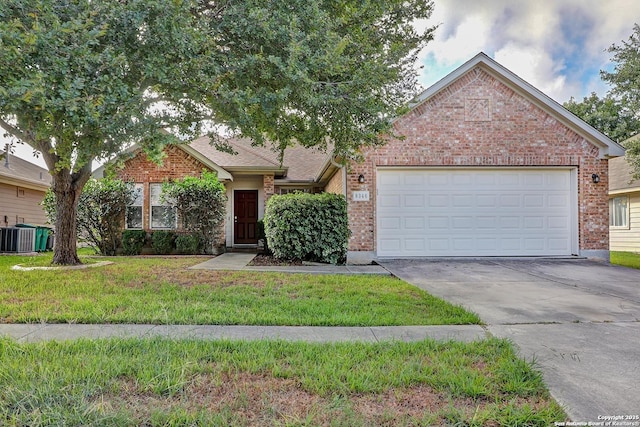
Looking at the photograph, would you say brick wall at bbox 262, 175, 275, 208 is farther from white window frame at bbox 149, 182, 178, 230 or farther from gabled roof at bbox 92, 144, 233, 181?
white window frame at bbox 149, 182, 178, 230

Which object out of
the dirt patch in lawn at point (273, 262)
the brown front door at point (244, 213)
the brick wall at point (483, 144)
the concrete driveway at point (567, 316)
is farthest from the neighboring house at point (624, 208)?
the brown front door at point (244, 213)

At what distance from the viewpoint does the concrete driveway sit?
249 cm

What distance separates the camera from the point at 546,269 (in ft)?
27.2

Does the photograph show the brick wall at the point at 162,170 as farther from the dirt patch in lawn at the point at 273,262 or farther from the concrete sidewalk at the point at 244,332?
the concrete sidewalk at the point at 244,332

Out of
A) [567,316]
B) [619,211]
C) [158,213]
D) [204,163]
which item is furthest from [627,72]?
[158,213]

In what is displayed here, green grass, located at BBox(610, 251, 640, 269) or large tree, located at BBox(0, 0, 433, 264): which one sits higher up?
large tree, located at BBox(0, 0, 433, 264)

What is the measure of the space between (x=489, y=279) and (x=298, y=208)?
4668mm

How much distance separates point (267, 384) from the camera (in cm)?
250

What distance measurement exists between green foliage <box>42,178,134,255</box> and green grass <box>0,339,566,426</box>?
9.65 metres

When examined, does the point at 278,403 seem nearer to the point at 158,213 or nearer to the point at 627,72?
the point at 158,213

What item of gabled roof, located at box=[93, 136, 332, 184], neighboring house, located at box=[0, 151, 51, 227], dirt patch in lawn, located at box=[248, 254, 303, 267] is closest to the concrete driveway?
dirt patch in lawn, located at box=[248, 254, 303, 267]

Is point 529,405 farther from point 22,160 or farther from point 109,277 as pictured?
point 22,160

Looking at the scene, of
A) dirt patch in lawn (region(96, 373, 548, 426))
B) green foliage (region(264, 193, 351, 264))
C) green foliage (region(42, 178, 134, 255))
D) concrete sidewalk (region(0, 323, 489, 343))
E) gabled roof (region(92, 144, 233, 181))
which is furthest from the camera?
gabled roof (region(92, 144, 233, 181))

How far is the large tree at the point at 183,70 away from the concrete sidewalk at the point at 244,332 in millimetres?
2314
